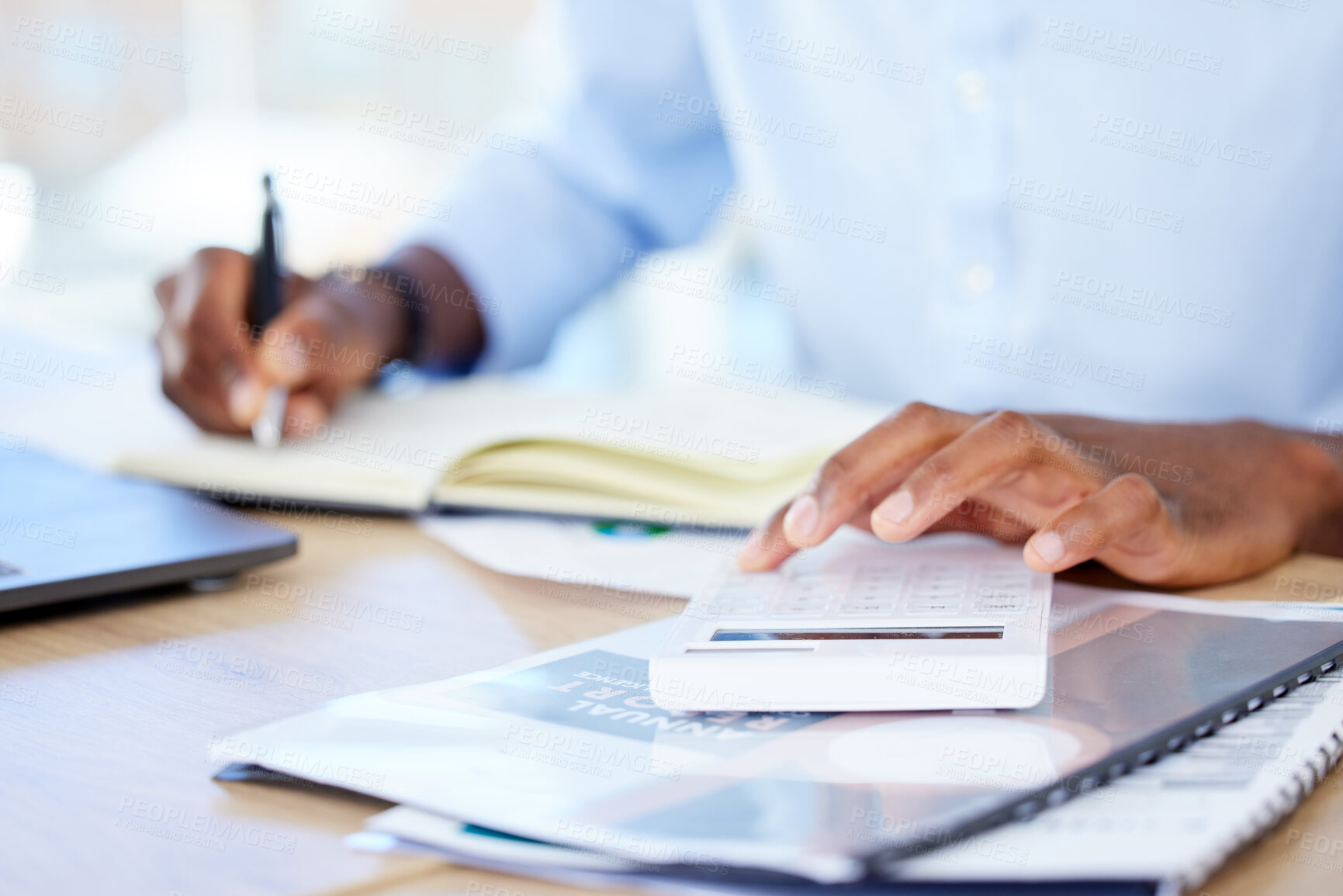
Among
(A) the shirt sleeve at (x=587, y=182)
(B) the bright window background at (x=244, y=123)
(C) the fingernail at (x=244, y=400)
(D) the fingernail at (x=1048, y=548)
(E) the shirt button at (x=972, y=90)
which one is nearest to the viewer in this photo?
(D) the fingernail at (x=1048, y=548)

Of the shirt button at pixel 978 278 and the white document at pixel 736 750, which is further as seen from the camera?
the shirt button at pixel 978 278

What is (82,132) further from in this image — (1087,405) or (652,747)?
(652,747)

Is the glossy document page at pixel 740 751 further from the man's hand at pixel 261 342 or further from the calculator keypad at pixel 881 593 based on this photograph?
the man's hand at pixel 261 342

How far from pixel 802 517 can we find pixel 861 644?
12 centimetres

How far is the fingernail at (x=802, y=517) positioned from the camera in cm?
58

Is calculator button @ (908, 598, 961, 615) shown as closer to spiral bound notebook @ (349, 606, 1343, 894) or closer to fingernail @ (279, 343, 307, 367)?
spiral bound notebook @ (349, 606, 1343, 894)

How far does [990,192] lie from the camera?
110 centimetres

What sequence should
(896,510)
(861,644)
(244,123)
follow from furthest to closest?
(244,123) → (896,510) → (861,644)

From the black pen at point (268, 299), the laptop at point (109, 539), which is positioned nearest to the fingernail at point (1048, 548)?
the laptop at point (109, 539)

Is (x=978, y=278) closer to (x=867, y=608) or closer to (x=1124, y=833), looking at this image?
(x=867, y=608)

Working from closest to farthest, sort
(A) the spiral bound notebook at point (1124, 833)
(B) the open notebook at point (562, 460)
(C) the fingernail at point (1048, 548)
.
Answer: (A) the spiral bound notebook at point (1124, 833) → (C) the fingernail at point (1048, 548) → (B) the open notebook at point (562, 460)

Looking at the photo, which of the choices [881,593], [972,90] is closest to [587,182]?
[972,90]

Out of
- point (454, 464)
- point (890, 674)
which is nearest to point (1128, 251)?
point (454, 464)

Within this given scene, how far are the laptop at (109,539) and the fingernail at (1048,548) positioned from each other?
0.41m
